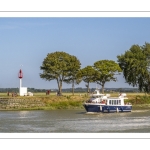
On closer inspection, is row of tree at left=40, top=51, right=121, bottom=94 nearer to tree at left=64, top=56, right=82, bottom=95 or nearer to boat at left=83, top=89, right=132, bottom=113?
tree at left=64, top=56, right=82, bottom=95

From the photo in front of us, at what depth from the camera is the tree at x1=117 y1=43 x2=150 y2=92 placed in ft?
249

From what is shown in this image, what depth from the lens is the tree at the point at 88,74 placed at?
72875 millimetres

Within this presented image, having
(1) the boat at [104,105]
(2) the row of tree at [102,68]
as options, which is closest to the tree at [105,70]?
(2) the row of tree at [102,68]

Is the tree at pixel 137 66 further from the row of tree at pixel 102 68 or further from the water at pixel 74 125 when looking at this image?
the water at pixel 74 125

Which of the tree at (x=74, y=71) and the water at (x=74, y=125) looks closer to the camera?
the water at (x=74, y=125)

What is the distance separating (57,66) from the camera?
71562mm

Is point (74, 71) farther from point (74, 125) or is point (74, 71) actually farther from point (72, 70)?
point (74, 125)

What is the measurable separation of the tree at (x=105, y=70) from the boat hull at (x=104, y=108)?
58.2 ft

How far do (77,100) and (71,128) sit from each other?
27703 millimetres

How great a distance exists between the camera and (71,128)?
3819 cm

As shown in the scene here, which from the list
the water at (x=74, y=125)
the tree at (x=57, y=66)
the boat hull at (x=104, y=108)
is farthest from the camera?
the tree at (x=57, y=66)

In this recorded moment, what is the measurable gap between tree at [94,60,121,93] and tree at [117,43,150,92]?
2631mm

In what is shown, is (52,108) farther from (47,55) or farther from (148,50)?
(148,50)
